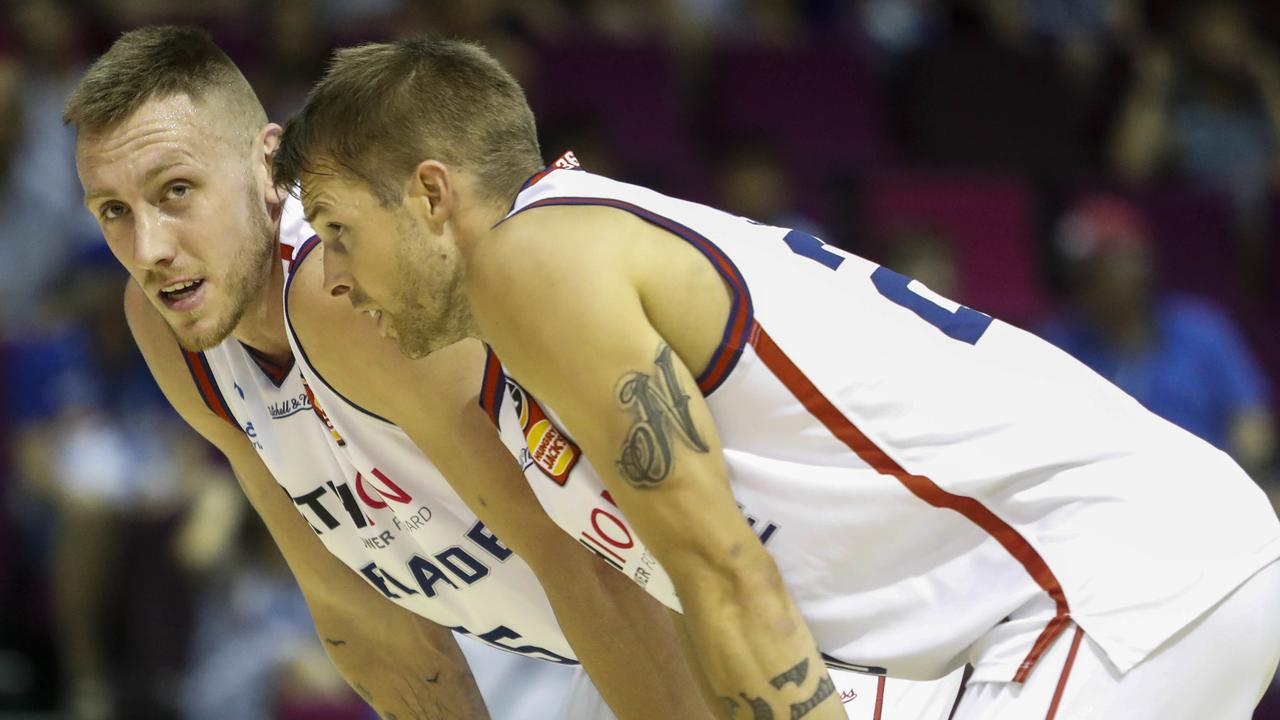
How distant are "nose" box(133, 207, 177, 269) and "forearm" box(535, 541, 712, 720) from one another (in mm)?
1067

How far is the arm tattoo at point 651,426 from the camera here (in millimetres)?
2650

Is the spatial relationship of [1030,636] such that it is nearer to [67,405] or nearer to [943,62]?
[67,405]

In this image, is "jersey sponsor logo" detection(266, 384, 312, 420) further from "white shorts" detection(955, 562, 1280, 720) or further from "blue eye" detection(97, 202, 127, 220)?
"white shorts" detection(955, 562, 1280, 720)

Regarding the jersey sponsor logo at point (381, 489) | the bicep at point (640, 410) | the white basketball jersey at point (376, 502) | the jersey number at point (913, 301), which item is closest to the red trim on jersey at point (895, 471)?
the bicep at point (640, 410)

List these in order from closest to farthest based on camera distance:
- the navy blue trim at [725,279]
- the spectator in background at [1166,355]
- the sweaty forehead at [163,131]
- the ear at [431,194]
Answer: the navy blue trim at [725,279] → the ear at [431,194] → the sweaty forehead at [163,131] → the spectator in background at [1166,355]

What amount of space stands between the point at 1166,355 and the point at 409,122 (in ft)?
16.8

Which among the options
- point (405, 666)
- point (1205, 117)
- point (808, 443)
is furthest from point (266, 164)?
point (1205, 117)

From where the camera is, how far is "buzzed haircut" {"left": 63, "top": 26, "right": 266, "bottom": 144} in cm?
352

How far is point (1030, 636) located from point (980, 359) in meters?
0.48

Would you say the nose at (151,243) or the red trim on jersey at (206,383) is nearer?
the nose at (151,243)

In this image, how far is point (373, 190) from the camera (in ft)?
9.58

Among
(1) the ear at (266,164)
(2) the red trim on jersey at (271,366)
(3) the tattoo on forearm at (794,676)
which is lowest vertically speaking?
(2) the red trim on jersey at (271,366)

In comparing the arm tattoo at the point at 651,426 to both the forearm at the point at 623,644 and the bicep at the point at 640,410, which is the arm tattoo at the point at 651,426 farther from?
the forearm at the point at 623,644

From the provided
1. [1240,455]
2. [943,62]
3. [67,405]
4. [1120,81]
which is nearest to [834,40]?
[943,62]
